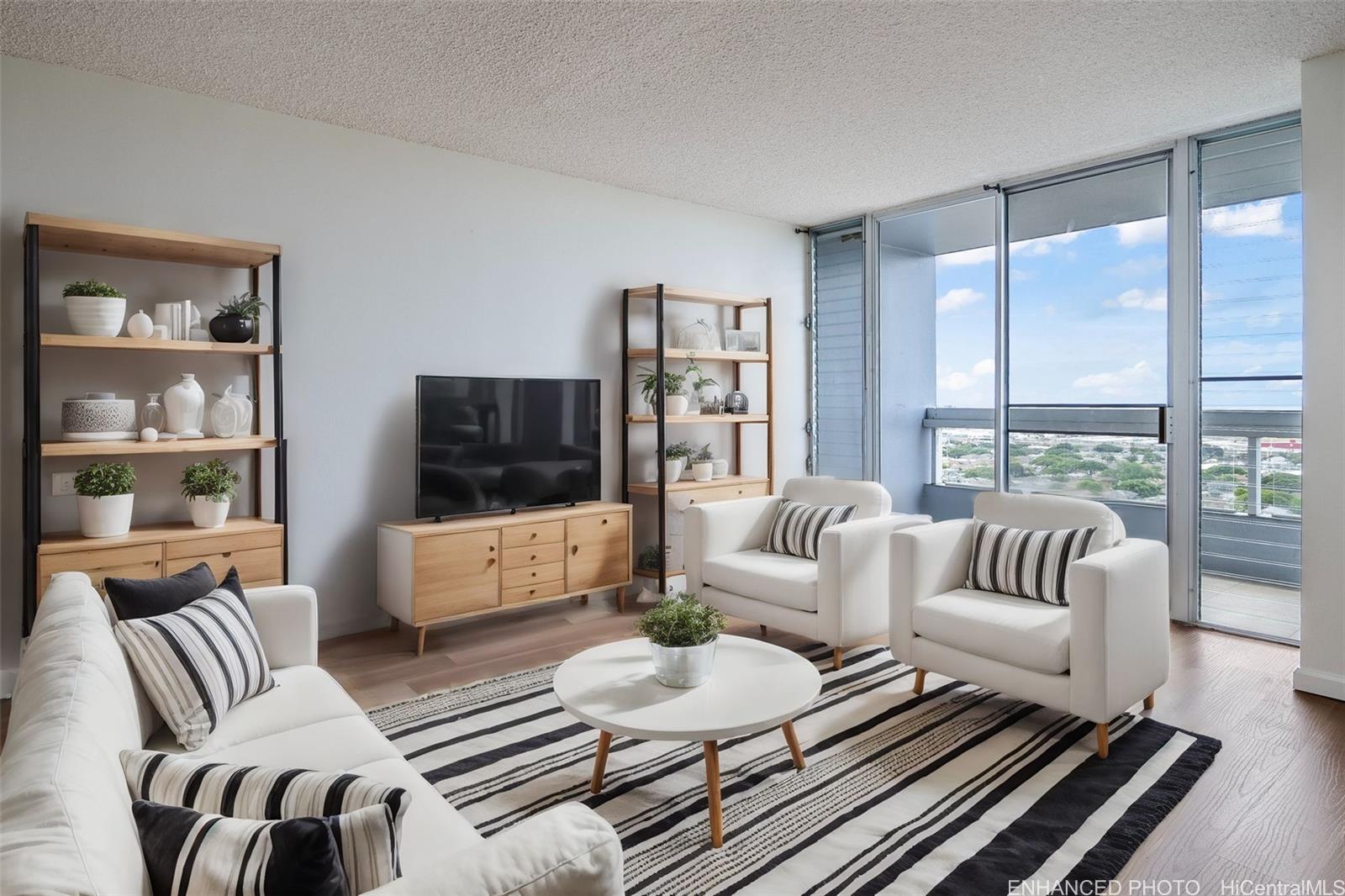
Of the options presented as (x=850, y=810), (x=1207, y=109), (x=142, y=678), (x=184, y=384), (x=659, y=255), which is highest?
(x=1207, y=109)

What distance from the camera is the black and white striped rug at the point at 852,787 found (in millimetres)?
2037

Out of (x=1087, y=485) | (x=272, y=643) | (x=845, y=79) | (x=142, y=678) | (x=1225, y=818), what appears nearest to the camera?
(x=142, y=678)

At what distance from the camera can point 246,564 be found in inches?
132

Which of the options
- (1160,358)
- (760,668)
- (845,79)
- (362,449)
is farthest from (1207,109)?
(362,449)

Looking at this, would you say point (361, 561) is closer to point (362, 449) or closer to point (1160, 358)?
point (362, 449)

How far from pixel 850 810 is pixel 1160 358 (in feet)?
10.8

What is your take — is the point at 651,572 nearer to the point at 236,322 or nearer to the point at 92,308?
the point at 236,322

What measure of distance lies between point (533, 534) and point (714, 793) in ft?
7.27

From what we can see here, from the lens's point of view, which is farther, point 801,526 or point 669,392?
point 669,392

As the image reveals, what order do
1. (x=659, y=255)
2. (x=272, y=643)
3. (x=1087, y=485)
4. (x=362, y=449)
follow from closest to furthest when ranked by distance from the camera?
(x=272, y=643) < (x=362, y=449) < (x=1087, y=485) < (x=659, y=255)

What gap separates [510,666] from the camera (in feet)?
11.9

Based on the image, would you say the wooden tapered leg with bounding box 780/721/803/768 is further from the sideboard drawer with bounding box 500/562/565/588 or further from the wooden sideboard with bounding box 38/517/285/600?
the wooden sideboard with bounding box 38/517/285/600

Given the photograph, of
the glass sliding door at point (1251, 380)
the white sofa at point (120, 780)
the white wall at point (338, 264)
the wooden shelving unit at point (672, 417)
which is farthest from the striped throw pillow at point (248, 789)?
the glass sliding door at point (1251, 380)

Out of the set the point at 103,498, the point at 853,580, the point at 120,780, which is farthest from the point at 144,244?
the point at 853,580
